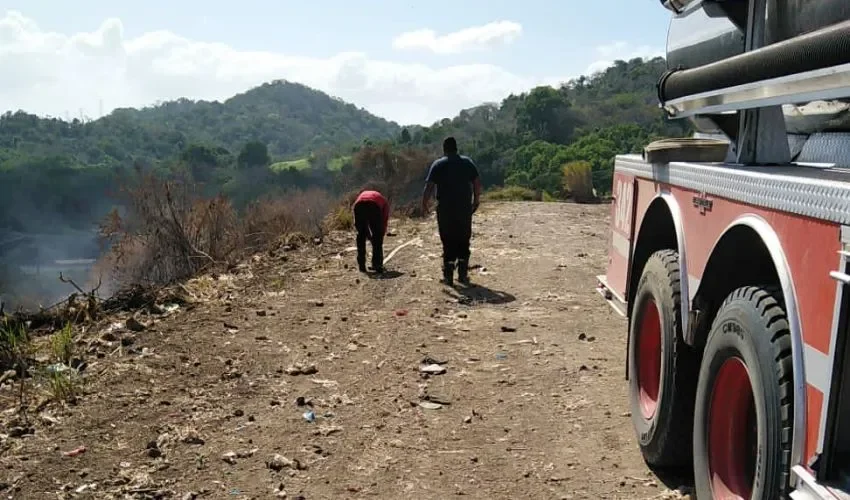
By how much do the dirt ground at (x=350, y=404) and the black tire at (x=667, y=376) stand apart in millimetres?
204

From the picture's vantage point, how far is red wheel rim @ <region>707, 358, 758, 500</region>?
3.12 m

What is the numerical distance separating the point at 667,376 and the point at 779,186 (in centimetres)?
156

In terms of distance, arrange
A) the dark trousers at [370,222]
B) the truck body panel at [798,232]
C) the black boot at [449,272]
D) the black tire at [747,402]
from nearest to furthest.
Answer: the truck body panel at [798,232] → the black tire at [747,402] → the black boot at [449,272] → the dark trousers at [370,222]

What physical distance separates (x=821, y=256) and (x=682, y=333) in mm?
1560

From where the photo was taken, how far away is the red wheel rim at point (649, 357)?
15.4 feet

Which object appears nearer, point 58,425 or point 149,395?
point 58,425

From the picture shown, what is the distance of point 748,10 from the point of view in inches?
155

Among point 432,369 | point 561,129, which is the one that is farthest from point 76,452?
point 561,129

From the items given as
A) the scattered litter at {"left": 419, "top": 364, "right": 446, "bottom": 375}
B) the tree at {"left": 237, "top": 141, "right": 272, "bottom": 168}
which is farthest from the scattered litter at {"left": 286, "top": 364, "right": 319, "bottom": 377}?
the tree at {"left": 237, "top": 141, "right": 272, "bottom": 168}

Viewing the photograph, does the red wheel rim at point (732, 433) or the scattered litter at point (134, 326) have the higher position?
the red wheel rim at point (732, 433)

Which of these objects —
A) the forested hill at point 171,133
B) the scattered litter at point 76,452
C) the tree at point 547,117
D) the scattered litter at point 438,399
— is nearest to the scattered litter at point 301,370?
the scattered litter at point 438,399

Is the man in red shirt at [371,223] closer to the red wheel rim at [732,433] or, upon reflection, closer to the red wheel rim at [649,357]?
the red wheel rim at [649,357]

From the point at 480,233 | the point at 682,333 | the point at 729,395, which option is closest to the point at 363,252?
the point at 480,233

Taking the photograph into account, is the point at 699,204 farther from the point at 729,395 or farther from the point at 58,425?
the point at 58,425
